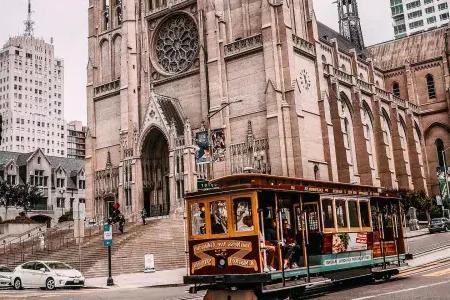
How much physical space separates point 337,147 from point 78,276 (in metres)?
27.4

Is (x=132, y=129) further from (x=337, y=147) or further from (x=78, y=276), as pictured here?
(x=78, y=276)

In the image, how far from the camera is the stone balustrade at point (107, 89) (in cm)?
5038

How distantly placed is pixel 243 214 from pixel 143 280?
13948 mm

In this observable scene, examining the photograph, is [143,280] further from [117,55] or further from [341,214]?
→ [117,55]

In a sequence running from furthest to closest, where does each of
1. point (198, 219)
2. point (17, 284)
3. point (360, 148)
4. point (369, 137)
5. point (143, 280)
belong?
1. point (369, 137)
2. point (360, 148)
3. point (143, 280)
4. point (17, 284)
5. point (198, 219)

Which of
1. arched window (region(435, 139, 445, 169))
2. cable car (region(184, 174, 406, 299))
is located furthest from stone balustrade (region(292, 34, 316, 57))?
arched window (region(435, 139, 445, 169))

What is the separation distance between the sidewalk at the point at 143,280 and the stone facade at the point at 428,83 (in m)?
43.1

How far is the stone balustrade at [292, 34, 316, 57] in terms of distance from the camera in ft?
139

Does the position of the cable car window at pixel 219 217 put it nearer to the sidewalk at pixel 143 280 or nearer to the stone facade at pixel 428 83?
the sidewalk at pixel 143 280

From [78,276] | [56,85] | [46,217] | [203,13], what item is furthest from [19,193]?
[56,85]

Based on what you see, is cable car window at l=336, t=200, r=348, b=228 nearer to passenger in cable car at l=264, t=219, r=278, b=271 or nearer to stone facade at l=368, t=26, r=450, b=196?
passenger in cable car at l=264, t=219, r=278, b=271

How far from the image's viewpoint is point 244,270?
41.5 feet

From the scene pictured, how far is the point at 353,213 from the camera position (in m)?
16.5

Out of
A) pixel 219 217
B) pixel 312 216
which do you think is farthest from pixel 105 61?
pixel 219 217
